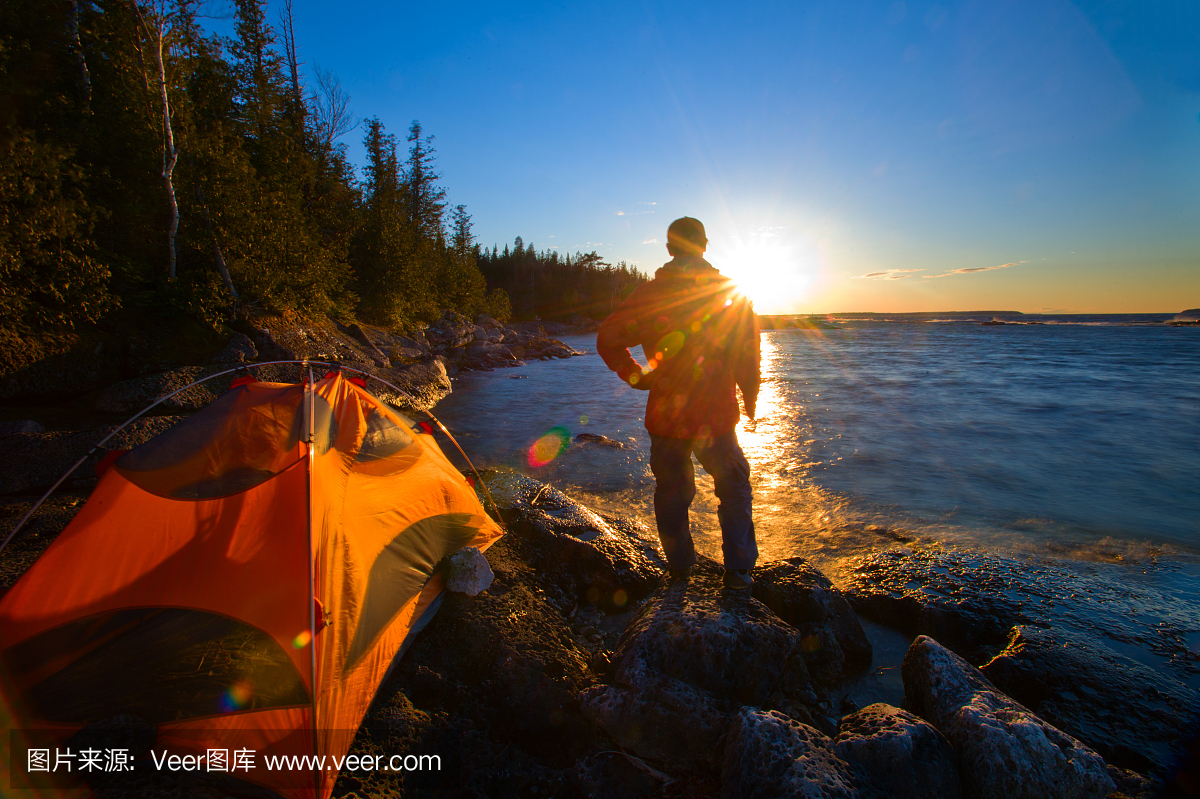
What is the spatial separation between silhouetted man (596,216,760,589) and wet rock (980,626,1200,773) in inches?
82.9

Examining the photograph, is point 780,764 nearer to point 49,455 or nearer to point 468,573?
point 468,573

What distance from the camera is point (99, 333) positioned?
10.0 metres

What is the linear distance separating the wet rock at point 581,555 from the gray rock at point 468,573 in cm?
66

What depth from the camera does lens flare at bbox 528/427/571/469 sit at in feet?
32.1

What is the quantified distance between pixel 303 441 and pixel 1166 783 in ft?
19.0

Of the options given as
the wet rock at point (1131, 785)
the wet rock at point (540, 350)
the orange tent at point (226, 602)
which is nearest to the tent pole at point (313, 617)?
the orange tent at point (226, 602)

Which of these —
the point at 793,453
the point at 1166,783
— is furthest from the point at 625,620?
the point at 793,453

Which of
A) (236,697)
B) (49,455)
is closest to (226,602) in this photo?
(236,697)

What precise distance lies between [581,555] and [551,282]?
246 ft

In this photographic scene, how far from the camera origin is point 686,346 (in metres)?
3.42

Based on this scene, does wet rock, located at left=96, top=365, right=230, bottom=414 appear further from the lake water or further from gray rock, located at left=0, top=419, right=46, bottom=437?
the lake water

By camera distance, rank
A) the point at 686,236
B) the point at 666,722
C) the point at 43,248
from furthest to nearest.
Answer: the point at 43,248 → the point at 686,236 → the point at 666,722

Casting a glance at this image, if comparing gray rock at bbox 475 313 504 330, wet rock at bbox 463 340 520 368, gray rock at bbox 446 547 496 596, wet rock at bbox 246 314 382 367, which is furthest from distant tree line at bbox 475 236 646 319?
gray rock at bbox 446 547 496 596

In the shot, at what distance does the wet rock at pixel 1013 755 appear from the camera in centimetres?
233
